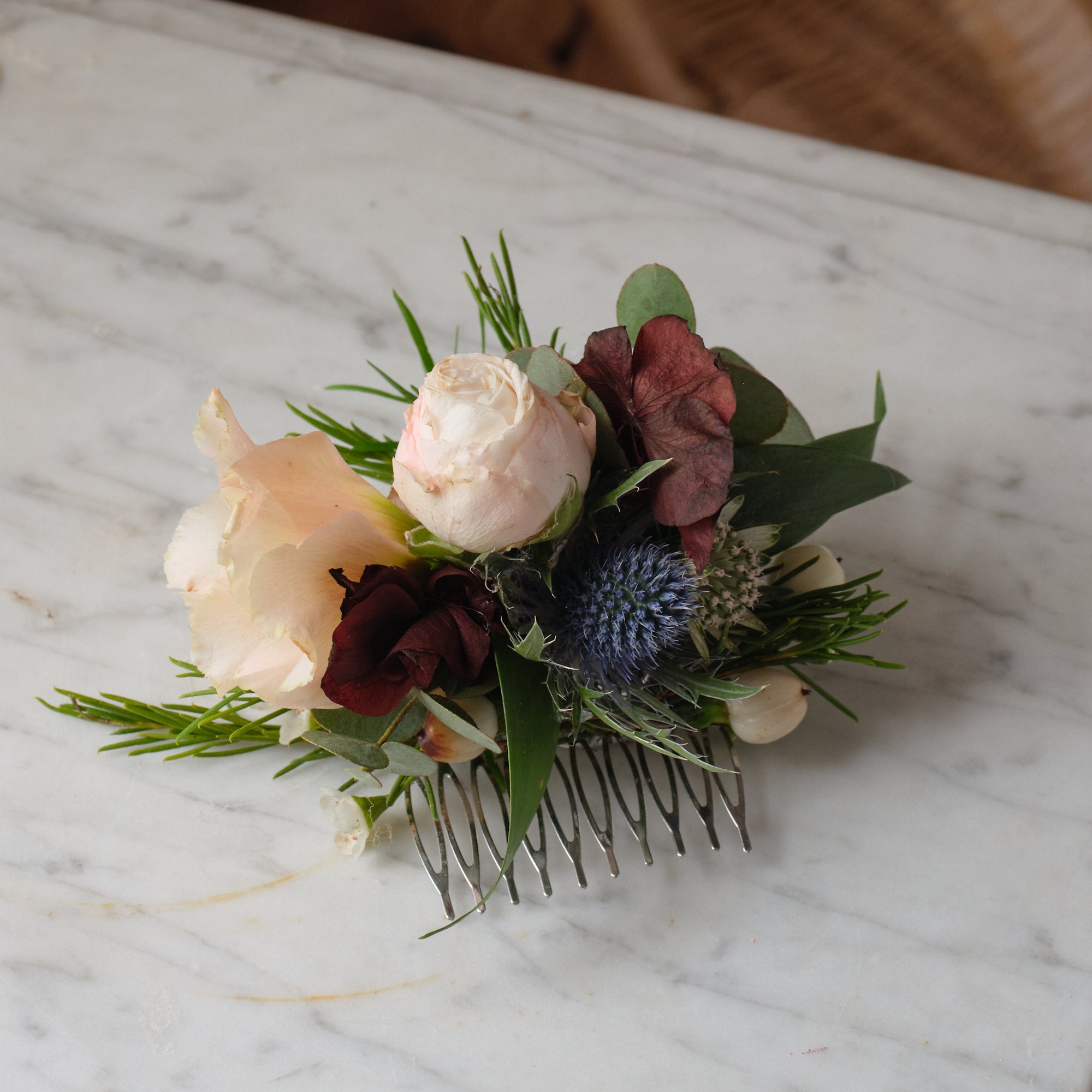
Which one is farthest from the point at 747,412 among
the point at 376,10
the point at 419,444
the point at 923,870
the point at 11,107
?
the point at 376,10

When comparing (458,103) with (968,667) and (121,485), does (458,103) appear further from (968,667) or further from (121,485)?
(968,667)

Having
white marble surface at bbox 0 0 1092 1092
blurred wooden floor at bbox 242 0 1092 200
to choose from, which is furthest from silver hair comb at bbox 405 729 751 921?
blurred wooden floor at bbox 242 0 1092 200

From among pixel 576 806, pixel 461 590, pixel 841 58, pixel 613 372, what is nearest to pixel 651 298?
pixel 613 372

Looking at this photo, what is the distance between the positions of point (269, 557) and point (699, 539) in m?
0.18

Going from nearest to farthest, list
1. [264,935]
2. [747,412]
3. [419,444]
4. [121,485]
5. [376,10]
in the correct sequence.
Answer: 1. [419,444]
2. [747,412]
3. [264,935]
4. [121,485]
5. [376,10]

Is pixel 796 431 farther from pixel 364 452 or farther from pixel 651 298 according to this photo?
pixel 364 452

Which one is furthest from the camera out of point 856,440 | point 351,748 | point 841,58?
point 841,58

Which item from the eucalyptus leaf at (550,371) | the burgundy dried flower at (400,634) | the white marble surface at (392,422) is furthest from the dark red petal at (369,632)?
the white marble surface at (392,422)

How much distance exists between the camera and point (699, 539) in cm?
44

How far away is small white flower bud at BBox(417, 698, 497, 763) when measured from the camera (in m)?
0.52

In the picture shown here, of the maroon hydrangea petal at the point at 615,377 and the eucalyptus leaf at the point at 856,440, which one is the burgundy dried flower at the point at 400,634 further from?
the eucalyptus leaf at the point at 856,440

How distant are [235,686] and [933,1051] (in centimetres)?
44

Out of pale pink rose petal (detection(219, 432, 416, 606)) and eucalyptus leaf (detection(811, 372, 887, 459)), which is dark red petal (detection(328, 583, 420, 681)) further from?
eucalyptus leaf (detection(811, 372, 887, 459))

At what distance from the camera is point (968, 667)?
67 cm
